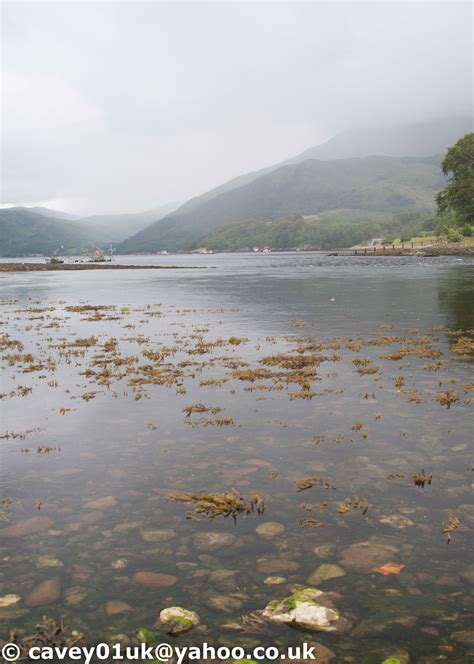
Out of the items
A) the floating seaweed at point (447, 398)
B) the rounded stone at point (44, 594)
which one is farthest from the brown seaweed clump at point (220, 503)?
the floating seaweed at point (447, 398)

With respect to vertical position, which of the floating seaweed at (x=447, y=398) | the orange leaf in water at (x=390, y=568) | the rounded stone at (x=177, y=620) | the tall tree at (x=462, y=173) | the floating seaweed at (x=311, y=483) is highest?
the tall tree at (x=462, y=173)

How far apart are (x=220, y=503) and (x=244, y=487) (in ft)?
2.87

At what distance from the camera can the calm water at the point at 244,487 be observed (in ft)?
19.3

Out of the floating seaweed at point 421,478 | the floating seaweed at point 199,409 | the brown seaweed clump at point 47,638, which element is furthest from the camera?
the floating seaweed at point 199,409

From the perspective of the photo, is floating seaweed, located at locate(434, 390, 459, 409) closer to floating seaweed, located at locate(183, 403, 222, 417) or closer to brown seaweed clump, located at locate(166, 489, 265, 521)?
floating seaweed, located at locate(183, 403, 222, 417)

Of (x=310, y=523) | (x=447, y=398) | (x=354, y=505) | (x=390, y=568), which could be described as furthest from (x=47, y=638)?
(x=447, y=398)

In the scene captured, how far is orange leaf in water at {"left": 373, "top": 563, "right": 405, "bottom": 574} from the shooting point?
6.50 meters

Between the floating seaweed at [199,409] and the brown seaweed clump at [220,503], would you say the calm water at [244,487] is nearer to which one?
the brown seaweed clump at [220,503]

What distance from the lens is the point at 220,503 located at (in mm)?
8211

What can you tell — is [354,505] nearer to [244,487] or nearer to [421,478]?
[421,478]

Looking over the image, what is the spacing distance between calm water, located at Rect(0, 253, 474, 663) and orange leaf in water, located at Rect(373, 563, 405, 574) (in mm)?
70

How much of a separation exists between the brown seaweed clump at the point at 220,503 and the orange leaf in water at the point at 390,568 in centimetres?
217

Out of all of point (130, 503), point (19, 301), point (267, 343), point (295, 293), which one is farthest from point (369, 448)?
point (19, 301)

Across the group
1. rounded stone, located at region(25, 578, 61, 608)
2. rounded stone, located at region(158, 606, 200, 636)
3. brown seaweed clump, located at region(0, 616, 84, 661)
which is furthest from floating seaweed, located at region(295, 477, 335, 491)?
brown seaweed clump, located at region(0, 616, 84, 661)
